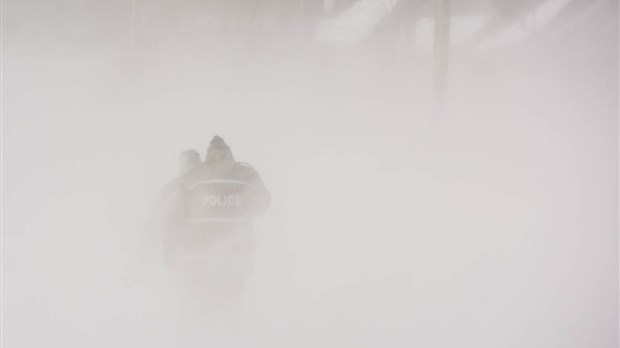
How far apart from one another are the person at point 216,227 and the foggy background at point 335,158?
74 centimetres

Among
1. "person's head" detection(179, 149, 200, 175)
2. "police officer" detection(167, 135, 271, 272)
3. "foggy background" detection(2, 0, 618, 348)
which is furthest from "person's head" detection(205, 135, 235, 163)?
"foggy background" detection(2, 0, 618, 348)

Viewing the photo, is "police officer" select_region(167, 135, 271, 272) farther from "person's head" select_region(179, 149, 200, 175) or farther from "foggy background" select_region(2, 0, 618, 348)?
"foggy background" select_region(2, 0, 618, 348)

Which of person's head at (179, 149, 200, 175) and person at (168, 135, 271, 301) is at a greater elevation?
person's head at (179, 149, 200, 175)

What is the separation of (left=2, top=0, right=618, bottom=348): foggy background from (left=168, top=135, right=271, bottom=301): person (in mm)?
739

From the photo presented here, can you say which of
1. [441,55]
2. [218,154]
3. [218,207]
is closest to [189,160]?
[218,154]

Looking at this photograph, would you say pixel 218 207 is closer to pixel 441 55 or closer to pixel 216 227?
pixel 216 227

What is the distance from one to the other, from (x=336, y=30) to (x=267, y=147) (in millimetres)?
1373

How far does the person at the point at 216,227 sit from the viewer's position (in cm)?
252

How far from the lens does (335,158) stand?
15.1 ft

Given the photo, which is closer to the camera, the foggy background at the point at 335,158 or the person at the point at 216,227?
the person at the point at 216,227

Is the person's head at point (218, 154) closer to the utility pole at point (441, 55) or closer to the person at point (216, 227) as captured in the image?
the person at point (216, 227)

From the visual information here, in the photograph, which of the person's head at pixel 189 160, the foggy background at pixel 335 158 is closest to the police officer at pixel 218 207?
the person's head at pixel 189 160

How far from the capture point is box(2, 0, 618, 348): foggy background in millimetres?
3496

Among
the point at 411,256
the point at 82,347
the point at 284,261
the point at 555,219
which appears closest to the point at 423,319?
the point at 411,256
